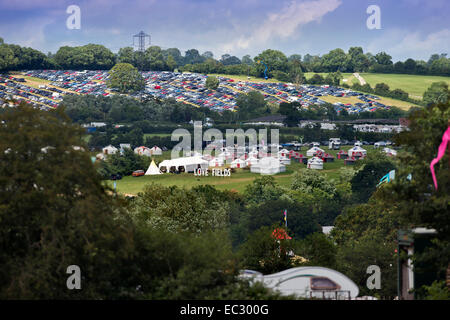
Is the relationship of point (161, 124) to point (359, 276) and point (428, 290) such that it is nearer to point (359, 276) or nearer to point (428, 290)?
point (359, 276)

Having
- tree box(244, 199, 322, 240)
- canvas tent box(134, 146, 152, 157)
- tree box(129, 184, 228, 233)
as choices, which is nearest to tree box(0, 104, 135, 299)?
tree box(129, 184, 228, 233)

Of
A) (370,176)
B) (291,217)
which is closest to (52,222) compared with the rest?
(291,217)

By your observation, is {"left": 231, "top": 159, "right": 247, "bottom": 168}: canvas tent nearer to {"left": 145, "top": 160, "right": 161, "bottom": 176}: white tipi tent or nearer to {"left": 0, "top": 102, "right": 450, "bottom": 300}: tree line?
{"left": 145, "top": 160, "right": 161, "bottom": 176}: white tipi tent

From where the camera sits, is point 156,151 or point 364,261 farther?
point 156,151

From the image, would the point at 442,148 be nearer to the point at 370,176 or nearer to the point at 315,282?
the point at 315,282

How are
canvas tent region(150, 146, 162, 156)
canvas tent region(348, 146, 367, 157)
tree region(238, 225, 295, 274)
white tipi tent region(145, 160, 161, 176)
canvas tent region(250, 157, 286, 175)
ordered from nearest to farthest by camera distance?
tree region(238, 225, 295, 274), canvas tent region(250, 157, 286, 175), white tipi tent region(145, 160, 161, 176), canvas tent region(348, 146, 367, 157), canvas tent region(150, 146, 162, 156)

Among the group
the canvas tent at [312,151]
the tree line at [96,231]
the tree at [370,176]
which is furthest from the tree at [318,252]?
the canvas tent at [312,151]

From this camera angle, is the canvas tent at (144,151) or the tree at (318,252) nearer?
the tree at (318,252)

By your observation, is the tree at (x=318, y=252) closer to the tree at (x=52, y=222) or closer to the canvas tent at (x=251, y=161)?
the tree at (x=52, y=222)
